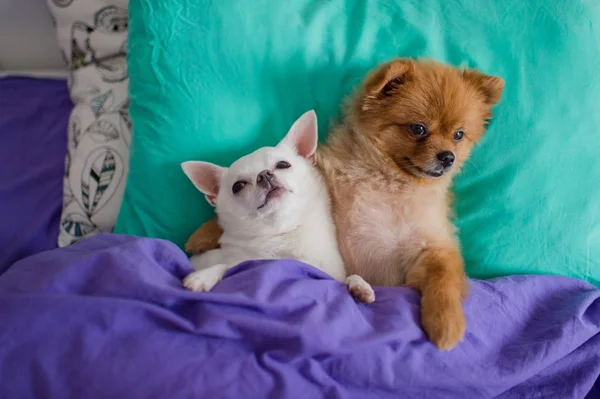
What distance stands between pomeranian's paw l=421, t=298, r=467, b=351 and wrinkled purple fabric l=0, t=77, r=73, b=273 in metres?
1.48

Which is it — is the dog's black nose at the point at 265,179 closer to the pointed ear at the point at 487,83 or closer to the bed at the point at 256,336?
the bed at the point at 256,336

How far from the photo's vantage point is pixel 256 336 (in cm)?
115

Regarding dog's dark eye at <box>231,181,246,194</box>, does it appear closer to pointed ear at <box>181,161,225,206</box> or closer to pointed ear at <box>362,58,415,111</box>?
pointed ear at <box>181,161,225,206</box>

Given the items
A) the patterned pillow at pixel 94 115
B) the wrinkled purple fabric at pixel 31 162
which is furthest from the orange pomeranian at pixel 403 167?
the wrinkled purple fabric at pixel 31 162

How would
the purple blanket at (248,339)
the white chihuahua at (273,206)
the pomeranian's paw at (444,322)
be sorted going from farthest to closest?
the white chihuahua at (273,206)
the pomeranian's paw at (444,322)
the purple blanket at (248,339)

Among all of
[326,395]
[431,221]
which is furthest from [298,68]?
[326,395]

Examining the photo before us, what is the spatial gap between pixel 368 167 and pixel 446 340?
64 centimetres

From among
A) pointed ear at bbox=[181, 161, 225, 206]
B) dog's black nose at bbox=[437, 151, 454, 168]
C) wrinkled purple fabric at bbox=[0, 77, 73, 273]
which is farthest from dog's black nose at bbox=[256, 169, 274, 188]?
wrinkled purple fabric at bbox=[0, 77, 73, 273]

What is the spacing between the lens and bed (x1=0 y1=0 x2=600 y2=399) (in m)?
1.05

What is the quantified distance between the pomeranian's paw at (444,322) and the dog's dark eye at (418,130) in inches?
21.8

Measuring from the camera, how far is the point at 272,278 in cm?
126

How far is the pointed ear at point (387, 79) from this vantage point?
1444 millimetres

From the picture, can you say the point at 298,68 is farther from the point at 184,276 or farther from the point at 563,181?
the point at 563,181

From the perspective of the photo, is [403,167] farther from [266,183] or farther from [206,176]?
[206,176]
